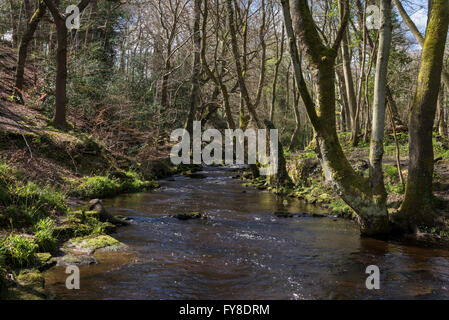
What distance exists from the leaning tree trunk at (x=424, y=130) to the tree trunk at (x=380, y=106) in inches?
36.0

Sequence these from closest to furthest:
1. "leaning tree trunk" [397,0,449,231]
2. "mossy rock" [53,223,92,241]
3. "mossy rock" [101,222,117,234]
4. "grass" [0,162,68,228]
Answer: "grass" [0,162,68,228] → "mossy rock" [53,223,92,241] → "leaning tree trunk" [397,0,449,231] → "mossy rock" [101,222,117,234]

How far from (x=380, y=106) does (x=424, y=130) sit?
3.91ft

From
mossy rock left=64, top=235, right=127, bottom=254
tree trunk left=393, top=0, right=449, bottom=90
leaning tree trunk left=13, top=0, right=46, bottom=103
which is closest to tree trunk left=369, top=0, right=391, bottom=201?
tree trunk left=393, top=0, right=449, bottom=90

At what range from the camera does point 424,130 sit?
6961mm

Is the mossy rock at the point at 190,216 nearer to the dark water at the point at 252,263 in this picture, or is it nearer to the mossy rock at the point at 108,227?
the dark water at the point at 252,263

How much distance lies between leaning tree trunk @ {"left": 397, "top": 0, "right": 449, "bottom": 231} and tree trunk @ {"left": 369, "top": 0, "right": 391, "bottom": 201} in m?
0.91

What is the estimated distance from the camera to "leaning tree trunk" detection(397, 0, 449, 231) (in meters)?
6.80

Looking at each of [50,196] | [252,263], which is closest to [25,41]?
[50,196]

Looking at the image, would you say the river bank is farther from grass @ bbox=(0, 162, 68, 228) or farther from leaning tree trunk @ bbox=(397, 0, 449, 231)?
leaning tree trunk @ bbox=(397, 0, 449, 231)

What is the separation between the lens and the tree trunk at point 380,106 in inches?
259

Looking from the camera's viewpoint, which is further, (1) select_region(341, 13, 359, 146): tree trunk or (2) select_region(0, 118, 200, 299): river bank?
(1) select_region(341, 13, 359, 146): tree trunk
